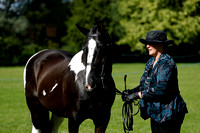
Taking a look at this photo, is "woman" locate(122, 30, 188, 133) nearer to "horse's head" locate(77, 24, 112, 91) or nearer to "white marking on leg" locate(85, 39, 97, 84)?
"horse's head" locate(77, 24, 112, 91)

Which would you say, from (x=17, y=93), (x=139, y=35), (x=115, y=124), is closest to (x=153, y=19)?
(x=139, y=35)

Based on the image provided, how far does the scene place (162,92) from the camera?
298 centimetres

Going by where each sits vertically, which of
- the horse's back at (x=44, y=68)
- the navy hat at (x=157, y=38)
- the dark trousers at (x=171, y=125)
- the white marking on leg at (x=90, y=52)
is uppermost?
the navy hat at (x=157, y=38)

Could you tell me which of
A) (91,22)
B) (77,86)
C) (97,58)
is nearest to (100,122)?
(77,86)

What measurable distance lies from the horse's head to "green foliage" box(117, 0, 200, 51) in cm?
2578

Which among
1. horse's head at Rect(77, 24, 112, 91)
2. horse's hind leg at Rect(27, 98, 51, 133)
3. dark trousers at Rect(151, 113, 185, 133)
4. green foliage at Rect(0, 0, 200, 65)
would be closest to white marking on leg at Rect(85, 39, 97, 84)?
horse's head at Rect(77, 24, 112, 91)

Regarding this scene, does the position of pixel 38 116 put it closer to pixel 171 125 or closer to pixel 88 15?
pixel 171 125

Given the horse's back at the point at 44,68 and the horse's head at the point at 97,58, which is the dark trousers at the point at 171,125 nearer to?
the horse's head at the point at 97,58

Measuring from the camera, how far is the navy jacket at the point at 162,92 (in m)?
2.98

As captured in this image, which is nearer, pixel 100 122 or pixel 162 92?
pixel 162 92

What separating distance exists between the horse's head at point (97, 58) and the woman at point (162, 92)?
42 cm

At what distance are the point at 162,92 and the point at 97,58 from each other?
2.84 feet

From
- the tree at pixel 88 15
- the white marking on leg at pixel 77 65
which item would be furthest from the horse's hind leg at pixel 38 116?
the tree at pixel 88 15

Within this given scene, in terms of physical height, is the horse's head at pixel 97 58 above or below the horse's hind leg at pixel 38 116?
above
